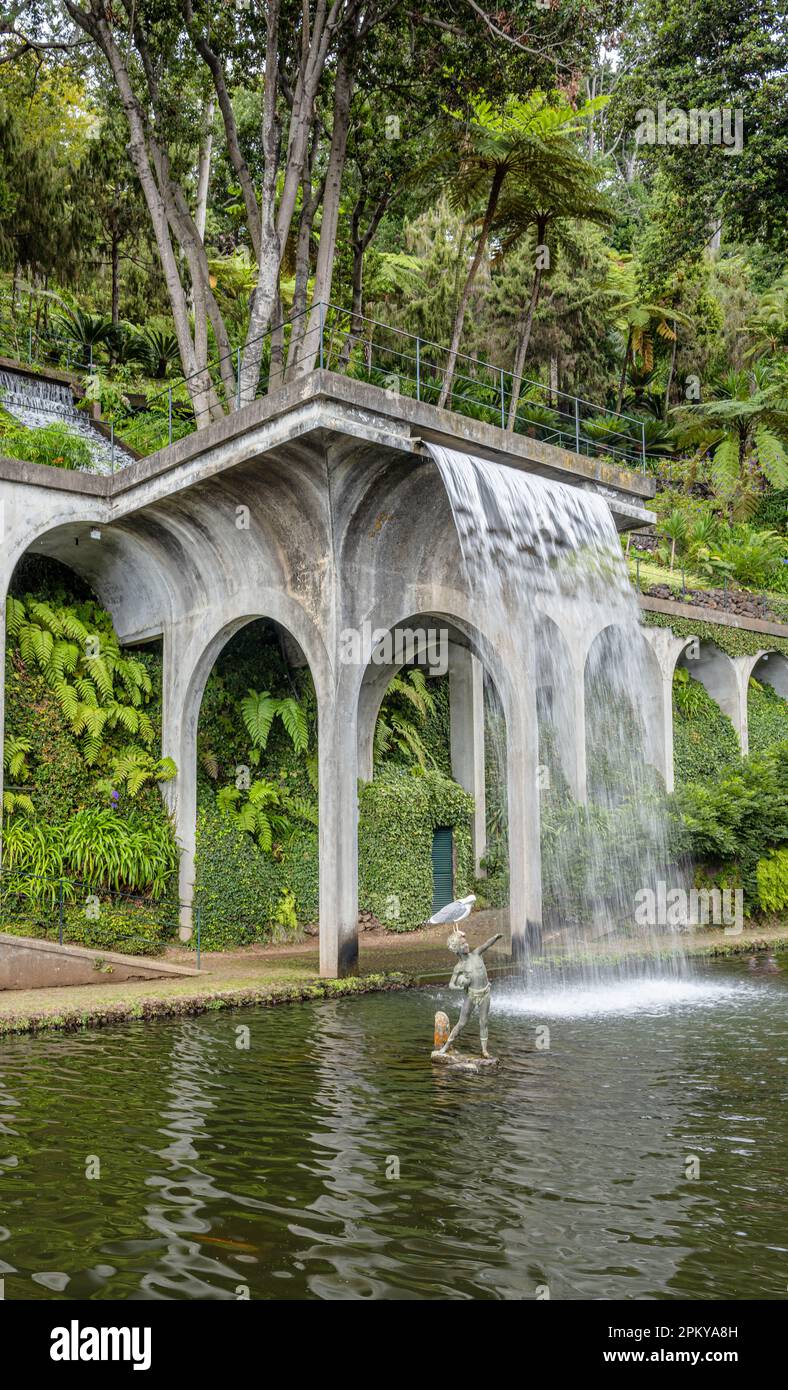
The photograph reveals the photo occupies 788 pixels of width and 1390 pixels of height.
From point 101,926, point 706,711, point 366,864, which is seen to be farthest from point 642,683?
point 101,926

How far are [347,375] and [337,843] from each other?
30.1 feet

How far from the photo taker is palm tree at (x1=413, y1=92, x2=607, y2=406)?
20297 millimetres

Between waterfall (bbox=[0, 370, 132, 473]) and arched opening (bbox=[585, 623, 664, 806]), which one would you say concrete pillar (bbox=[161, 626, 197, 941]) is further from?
arched opening (bbox=[585, 623, 664, 806])

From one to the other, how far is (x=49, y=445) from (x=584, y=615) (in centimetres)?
971

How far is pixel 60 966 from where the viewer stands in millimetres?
13438

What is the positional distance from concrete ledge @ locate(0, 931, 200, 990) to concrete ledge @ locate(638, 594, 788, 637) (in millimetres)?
15079

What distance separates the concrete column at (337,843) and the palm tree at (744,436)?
83.5ft

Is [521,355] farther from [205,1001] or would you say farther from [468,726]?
[205,1001]

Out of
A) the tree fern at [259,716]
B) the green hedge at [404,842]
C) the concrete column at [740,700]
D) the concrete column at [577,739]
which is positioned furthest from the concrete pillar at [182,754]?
the concrete column at [740,700]

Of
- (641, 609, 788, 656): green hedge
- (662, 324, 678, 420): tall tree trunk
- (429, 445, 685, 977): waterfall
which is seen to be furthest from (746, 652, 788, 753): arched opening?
(662, 324, 678, 420): tall tree trunk

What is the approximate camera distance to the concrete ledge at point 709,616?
25.5 meters
